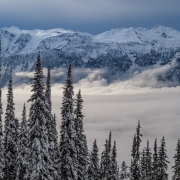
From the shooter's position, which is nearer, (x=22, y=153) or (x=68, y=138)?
(x=68, y=138)

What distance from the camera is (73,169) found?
3572cm

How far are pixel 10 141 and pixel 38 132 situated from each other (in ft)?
51.3

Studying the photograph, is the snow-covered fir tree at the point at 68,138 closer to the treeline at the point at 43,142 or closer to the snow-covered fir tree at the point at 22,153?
the treeline at the point at 43,142

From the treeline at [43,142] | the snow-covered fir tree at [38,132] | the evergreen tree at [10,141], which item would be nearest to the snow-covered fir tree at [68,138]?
the treeline at [43,142]

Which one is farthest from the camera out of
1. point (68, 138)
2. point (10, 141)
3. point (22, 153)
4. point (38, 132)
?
point (10, 141)

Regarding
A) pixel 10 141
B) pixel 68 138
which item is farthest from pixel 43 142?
pixel 10 141

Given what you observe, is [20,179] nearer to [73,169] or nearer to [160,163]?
[73,169]

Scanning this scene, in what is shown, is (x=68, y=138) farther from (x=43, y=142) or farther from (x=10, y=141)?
(x=10, y=141)

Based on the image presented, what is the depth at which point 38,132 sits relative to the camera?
1196 inches

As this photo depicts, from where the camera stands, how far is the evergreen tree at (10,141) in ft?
144

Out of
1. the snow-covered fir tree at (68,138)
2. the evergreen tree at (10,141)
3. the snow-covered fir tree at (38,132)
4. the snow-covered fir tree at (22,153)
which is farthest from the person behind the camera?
the evergreen tree at (10,141)

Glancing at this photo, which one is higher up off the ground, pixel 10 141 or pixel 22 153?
pixel 10 141

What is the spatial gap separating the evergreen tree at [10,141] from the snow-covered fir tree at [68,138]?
11122 mm

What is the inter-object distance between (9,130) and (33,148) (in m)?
15.0
